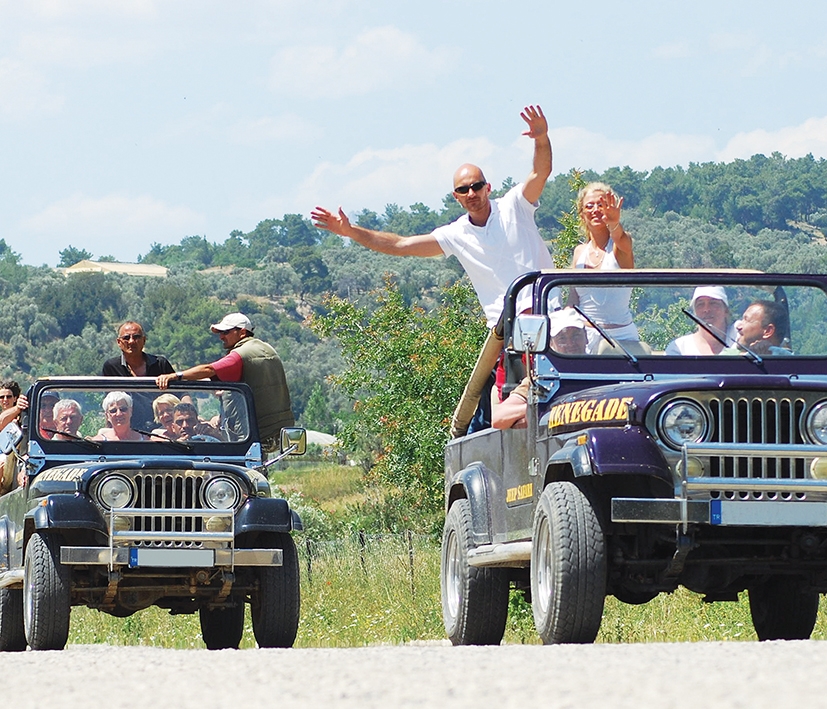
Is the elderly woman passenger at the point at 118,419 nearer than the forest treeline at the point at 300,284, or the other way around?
the elderly woman passenger at the point at 118,419

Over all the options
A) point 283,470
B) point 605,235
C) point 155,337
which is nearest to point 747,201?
point 155,337

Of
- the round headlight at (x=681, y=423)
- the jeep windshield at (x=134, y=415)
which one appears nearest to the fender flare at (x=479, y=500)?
the round headlight at (x=681, y=423)

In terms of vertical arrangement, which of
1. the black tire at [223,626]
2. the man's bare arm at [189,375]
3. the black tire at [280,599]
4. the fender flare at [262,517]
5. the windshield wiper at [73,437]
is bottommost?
the black tire at [223,626]

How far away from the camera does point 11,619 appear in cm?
1183

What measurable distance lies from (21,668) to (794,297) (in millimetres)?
4681

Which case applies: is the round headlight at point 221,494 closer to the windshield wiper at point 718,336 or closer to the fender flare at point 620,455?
the windshield wiper at point 718,336

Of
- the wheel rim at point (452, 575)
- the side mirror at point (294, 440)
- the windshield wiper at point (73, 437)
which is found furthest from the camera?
the windshield wiper at point (73, 437)

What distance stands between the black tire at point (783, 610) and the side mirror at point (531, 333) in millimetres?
2027

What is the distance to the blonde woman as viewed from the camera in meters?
9.39

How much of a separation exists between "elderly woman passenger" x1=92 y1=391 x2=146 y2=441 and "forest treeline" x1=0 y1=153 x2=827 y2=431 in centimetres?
8696

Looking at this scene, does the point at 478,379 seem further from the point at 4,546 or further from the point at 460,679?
the point at 460,679

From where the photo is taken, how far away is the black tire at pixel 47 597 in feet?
34.8

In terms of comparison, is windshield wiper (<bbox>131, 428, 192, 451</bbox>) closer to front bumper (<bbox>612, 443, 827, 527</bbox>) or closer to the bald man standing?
the bald man standing

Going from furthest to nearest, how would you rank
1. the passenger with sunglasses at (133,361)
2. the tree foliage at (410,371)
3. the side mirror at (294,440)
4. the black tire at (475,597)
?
the tree foliage at (410,371)
the passenger with sunglasses at (133,361)
the side mirror at (294,440)
the black tire at (475,597)
